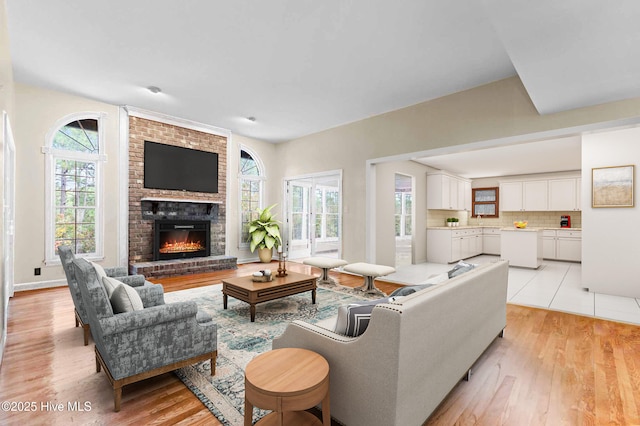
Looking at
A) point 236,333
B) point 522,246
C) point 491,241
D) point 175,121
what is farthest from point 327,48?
point 491,241

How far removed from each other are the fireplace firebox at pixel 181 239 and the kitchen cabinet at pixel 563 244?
28.7ft

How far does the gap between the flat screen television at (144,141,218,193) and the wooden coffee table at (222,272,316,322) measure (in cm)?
335

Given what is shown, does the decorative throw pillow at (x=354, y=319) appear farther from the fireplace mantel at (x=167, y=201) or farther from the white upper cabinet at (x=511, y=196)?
the white upper cabinet at (x=511, y=196)

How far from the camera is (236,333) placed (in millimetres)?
2936

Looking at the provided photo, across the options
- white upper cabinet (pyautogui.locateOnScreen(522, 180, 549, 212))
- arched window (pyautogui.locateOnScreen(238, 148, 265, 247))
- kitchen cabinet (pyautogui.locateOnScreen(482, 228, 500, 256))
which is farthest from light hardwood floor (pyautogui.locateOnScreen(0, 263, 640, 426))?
kitchen cabinet (pyautogui.locateOnScreen(482, 228, 500, 256))

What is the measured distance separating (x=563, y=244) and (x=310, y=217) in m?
6.70

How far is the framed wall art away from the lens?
14.0ft

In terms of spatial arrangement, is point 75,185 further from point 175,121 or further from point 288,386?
point 288,386

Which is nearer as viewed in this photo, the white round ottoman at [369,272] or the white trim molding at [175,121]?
the white round ottoman at [369,272]

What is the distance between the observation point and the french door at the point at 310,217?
7363 mm

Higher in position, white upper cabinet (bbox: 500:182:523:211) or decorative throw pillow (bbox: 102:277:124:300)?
white upper cabinet (bbox: 500:182:523:211)

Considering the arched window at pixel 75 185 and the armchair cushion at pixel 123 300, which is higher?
the arched window at pixel 75 185

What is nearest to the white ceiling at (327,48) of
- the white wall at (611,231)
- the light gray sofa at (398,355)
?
the white wall at (611,231)

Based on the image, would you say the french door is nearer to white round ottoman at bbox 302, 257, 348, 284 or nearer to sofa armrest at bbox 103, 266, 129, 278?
white round ottoman at bbox 302, 257, 348, 284
